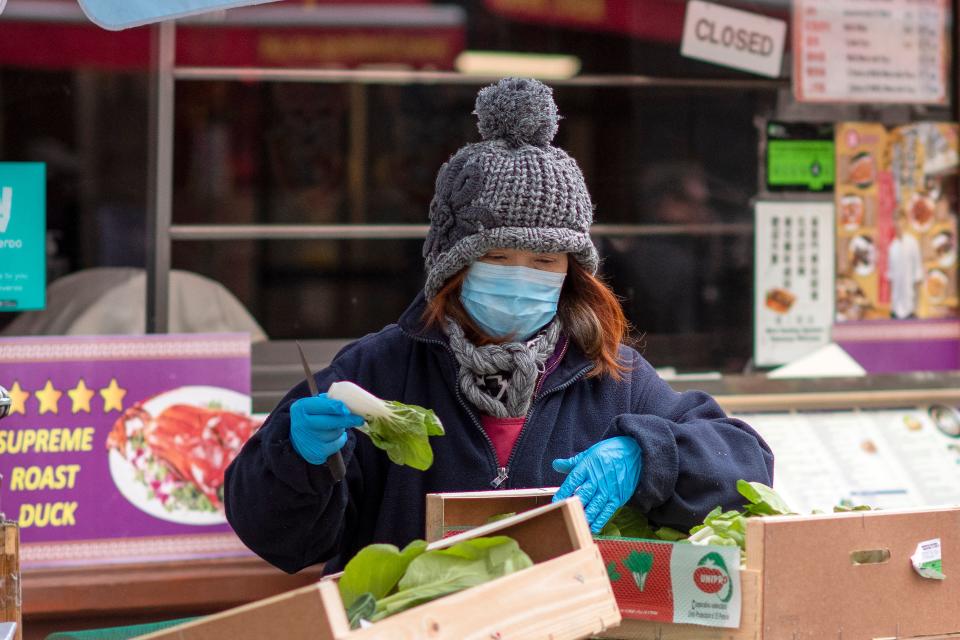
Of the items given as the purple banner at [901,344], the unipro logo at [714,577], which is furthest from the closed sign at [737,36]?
the unipro logo at [714,577]

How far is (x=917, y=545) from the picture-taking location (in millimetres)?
2234

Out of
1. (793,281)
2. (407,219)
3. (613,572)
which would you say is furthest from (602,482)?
(407,219)

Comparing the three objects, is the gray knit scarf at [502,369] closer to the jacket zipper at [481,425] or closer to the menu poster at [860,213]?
the jacket zipper at [481,425]

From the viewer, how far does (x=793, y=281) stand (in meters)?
4.93

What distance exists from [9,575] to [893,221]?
3802 millimetres

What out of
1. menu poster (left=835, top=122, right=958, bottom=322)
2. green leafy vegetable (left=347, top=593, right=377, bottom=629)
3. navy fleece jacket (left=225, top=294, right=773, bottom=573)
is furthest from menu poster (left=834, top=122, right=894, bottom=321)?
green leafy vegetable (left=347, top=593, right=377, bottom=629)

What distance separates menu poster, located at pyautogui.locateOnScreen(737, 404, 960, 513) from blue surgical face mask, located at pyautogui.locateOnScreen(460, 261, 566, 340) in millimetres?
2046

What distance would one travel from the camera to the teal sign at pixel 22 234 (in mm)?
3945

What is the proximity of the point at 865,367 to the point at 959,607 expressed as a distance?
274 cm

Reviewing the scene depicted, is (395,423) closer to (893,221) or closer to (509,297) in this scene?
(509,297)

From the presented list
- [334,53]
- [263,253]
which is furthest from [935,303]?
[263,253]

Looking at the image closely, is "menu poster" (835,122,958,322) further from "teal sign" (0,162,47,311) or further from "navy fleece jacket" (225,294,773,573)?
"teal sign" (0,162,47,311)

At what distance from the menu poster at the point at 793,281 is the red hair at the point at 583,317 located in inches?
90.0

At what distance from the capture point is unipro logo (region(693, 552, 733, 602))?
2082mm
